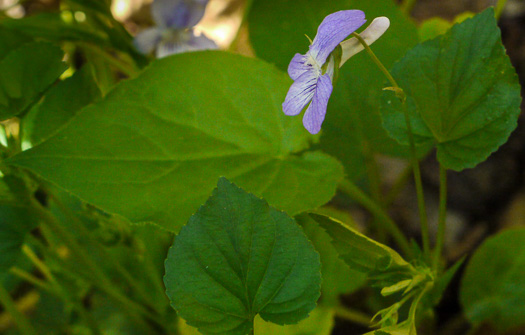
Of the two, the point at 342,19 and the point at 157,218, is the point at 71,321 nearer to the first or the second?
the point at 157,218

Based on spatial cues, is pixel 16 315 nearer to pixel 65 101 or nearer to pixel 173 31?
pixel 65 101

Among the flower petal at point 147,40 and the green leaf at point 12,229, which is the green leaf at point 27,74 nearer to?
the green leaf at point 12,229

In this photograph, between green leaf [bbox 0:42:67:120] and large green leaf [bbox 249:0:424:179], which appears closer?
green leaf [bbox 0:42:67:120]

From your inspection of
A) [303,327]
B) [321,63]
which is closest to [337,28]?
[321,63]

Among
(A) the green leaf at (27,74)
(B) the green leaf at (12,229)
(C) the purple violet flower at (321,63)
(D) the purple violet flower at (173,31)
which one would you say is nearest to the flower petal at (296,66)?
(C) the purple violet flower at (321,63)

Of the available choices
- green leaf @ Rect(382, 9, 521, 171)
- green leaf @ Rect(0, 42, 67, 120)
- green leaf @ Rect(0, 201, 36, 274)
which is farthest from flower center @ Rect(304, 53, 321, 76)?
green leaf @ Rect(0, 201, 36, 274)

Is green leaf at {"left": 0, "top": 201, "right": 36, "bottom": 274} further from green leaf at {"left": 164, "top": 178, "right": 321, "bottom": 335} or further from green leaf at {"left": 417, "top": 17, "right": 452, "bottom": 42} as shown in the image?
green leaf at {"left": 417, "top": 17, "right": 452, "bottom": 42}
